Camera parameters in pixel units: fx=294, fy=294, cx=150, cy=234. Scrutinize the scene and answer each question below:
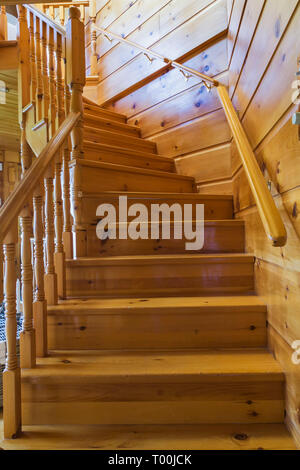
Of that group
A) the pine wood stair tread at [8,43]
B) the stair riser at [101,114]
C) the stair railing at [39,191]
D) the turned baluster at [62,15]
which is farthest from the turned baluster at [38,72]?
the turned baluster at [62,15]

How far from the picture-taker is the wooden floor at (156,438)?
1.00 metres

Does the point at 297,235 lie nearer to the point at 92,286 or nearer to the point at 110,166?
the point at 92,286

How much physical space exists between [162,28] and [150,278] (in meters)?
2.64

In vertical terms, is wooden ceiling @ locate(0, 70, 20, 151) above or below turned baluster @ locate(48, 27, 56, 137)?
above

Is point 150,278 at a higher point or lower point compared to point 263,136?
lower

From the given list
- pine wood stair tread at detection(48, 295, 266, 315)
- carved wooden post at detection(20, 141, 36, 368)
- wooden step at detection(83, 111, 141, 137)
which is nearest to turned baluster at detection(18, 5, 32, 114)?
wooden step at detection(83, 111, 141, 137)

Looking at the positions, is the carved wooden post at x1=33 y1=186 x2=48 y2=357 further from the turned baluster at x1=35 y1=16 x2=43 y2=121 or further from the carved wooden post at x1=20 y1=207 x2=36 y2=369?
the turned baluster at x1=35 y1=16 x2=43 y2=121

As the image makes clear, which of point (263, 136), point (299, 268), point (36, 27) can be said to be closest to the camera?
point (299, 268)

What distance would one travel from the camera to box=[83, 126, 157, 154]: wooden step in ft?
8.47

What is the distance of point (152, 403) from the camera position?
1130 mm

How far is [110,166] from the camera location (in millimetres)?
2029

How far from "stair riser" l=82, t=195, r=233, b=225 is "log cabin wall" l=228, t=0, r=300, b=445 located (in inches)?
17.4

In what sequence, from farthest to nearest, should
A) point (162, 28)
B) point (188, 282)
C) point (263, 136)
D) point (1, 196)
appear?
point (1, 196), point (162, 28), point (188, 282), point (263, 136)

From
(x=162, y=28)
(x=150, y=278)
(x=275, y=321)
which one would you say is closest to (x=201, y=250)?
(x=150, y=278)
